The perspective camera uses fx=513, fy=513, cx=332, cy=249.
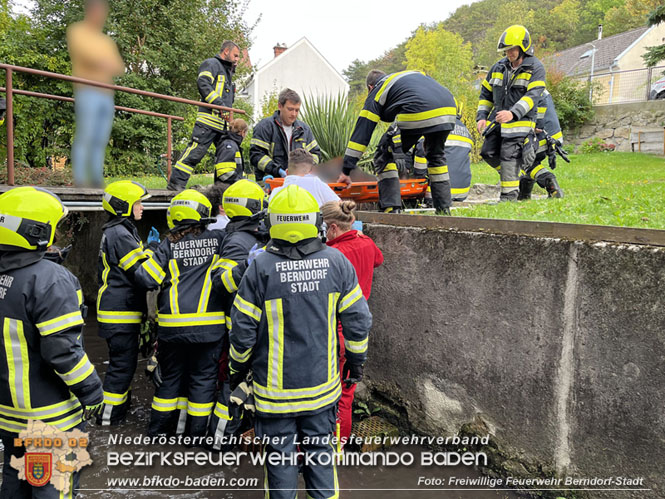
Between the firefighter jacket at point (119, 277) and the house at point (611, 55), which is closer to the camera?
the firefighter jacket at point (119, 277)

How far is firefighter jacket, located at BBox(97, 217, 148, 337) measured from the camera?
4266mm

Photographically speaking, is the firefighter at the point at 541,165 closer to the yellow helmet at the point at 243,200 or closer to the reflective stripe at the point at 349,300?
the yellow helmet at the point at 243,200

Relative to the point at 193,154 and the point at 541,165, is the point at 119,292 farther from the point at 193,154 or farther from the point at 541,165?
the point at 541,165

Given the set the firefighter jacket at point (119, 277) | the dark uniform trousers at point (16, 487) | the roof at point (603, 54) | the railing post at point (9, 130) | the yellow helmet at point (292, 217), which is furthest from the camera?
the roof at point (603, 54)

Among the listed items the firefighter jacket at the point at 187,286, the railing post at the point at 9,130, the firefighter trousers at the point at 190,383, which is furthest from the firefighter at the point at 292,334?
the railing post at the point at 9,130

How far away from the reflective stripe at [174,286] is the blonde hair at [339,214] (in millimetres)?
1343

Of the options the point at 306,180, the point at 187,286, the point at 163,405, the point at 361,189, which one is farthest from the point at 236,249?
the point at 361,189

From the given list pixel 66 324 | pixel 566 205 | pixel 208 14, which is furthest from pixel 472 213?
pixel 208 14

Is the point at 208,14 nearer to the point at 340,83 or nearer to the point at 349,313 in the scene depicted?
the point at 349,313

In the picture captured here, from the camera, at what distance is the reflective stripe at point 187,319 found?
3.95 meters

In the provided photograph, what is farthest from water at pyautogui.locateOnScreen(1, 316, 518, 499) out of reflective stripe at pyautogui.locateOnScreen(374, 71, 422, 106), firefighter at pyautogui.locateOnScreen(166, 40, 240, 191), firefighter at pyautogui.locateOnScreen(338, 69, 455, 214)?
firefighter at pyautogui.locateOnScreen(166, 40, 240, 191)

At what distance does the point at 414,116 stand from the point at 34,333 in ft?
11.7

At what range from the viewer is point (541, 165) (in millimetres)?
6578

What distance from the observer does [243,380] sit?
3.10m
